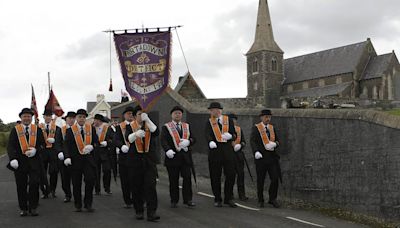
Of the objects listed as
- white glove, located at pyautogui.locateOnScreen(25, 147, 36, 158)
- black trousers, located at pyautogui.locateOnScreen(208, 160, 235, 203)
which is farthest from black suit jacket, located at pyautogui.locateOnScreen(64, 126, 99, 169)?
black trousers, located at pyautogui.locateOnScreen(208, 160, 235, 203)

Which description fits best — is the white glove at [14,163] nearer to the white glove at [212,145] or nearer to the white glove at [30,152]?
the white glove at [30,152]

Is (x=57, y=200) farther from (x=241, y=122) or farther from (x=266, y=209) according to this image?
(x=241, y=122)

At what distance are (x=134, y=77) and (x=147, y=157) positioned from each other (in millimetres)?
1490

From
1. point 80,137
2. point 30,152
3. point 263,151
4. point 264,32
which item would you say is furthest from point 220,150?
point 264,32

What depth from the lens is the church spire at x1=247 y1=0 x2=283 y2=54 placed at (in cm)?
8994

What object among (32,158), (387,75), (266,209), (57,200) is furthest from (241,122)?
(387,75)

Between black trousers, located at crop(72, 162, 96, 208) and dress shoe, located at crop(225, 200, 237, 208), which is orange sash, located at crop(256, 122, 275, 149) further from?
black trousers, located at crop(72, 162, 96, 208)

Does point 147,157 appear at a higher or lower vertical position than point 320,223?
higher

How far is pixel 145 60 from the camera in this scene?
9234mm

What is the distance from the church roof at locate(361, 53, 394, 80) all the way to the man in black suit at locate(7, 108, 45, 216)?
3078 inches

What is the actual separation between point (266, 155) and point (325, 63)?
79.7 m

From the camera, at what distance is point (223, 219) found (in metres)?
8.60

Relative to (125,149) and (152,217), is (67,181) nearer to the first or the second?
(125,149)

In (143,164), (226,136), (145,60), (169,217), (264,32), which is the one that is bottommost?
(169,217)
